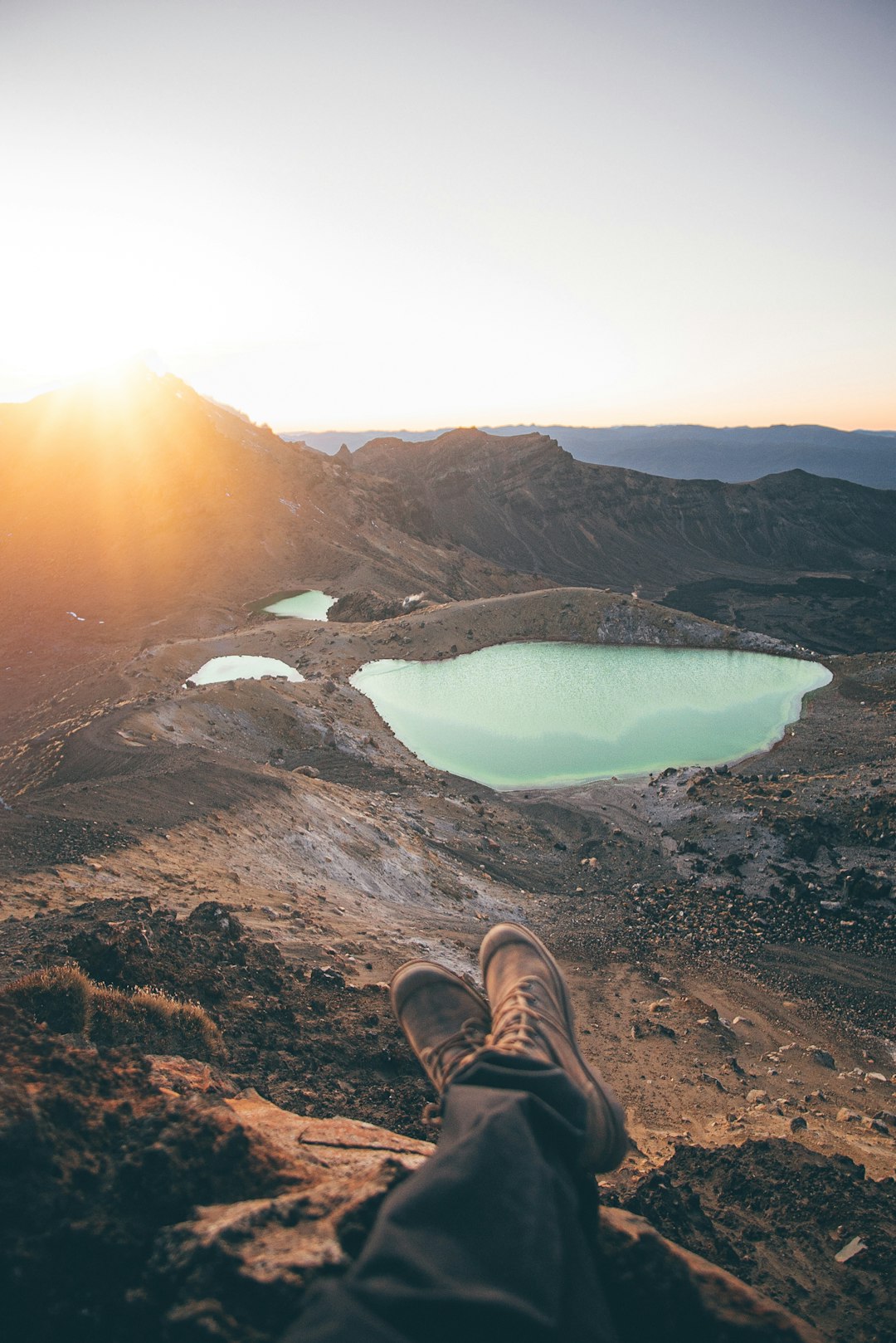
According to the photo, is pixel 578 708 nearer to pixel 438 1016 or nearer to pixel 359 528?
pixel 438 1016

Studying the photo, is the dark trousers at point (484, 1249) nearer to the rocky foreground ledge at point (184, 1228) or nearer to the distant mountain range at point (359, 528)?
the rocky foreground ledge at point (184, 1228)

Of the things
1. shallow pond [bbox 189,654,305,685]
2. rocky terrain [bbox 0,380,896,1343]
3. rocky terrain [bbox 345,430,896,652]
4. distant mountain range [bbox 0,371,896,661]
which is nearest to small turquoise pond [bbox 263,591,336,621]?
distant mountain range [bbox 0,371,896,661]

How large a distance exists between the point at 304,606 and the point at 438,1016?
144 feet

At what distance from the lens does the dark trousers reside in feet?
6.17

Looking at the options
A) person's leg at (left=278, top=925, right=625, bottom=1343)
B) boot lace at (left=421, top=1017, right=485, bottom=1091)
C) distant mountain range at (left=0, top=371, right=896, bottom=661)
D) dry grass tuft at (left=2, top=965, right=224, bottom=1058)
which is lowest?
dry grass tuft at (left=2, top=965, right=224, bottom=1058)

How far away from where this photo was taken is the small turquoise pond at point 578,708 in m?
20.6

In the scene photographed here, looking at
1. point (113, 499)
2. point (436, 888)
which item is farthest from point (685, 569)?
point (436, 888)

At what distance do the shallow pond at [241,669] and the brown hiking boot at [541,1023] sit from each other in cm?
2351

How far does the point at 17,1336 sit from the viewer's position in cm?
224

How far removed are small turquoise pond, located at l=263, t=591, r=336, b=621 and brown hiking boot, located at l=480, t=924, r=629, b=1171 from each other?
3955 centimetres

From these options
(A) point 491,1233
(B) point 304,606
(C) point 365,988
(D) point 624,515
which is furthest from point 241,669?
(D) point 624,515

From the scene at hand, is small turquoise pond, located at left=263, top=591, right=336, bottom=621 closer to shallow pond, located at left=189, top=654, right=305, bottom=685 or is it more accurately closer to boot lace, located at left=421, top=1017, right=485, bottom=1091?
shallow pond, located at left=189, top=654, right=305, bottom=685

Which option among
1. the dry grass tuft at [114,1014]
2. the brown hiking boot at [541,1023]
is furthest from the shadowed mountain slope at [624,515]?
the dry grass tuft at [114,1014]

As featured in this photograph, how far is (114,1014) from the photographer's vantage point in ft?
15.7
